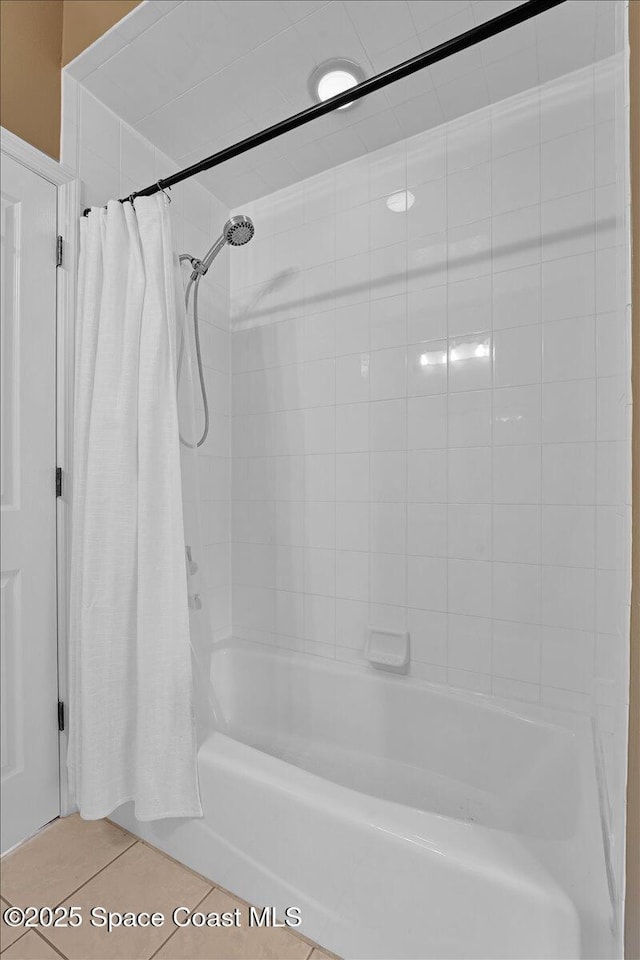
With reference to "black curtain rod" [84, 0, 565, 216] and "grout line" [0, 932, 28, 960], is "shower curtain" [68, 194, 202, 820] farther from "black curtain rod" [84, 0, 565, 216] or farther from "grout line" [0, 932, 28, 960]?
"black curtain rod" [84, 0, 565, 216]

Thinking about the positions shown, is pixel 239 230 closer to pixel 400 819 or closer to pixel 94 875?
pixel 400 819

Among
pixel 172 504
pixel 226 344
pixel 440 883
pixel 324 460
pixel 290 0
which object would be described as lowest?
pixel 440 883

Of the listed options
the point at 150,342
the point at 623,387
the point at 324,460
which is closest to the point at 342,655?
the point at 324,460

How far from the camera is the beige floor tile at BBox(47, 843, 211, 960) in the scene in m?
1.06

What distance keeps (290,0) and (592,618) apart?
1941 mm

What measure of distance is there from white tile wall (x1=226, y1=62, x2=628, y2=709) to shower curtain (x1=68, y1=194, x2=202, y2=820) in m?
0.76

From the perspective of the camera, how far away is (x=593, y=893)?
0.78 m

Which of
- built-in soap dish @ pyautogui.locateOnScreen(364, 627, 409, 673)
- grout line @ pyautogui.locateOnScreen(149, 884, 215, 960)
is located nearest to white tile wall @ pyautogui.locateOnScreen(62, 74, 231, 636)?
built-in soap dish @ pyautogui.locateOnScreen(364, 627, 409, 673)

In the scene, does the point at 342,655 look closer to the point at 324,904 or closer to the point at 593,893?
the point at 324,904

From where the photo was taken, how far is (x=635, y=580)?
1.46 feet

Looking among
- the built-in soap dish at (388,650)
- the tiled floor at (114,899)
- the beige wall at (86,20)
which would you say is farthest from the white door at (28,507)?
the built-in soap dish at (388,650)

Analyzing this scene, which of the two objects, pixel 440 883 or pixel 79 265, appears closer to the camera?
pixel 440 883

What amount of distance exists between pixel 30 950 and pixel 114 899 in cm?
18

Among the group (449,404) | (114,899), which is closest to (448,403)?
(449,404)
